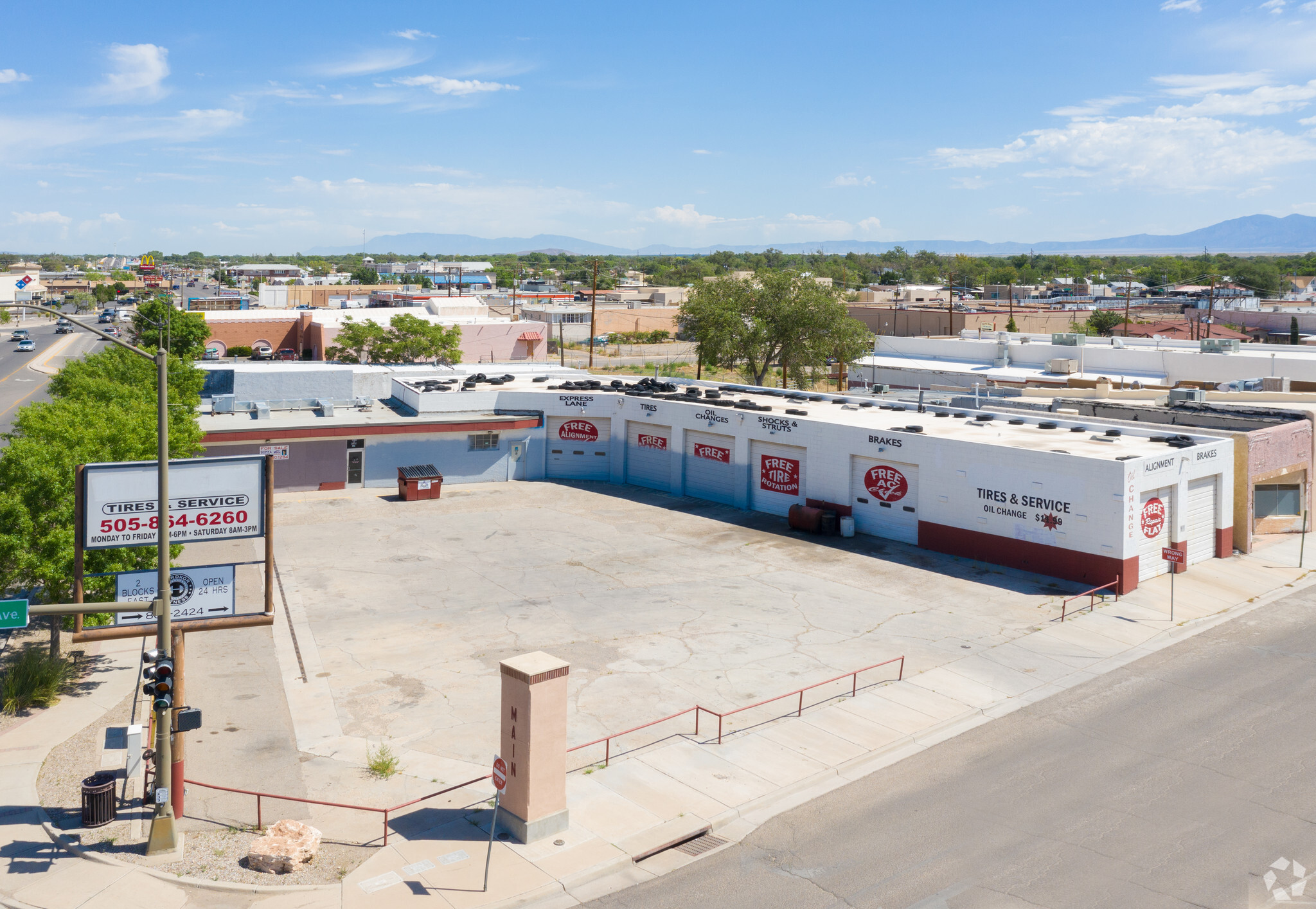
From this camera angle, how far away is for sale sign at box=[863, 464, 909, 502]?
39906mm

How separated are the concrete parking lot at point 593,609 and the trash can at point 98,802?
13.6ft

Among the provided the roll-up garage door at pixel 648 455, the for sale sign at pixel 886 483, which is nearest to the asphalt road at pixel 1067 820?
the for sale sign at pixel 886 483

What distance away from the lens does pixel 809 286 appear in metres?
73.4

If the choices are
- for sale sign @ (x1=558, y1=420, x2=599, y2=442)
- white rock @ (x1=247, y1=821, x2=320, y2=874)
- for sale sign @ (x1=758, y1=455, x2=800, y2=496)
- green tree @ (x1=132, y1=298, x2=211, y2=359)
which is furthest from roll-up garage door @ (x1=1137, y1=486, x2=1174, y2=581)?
green tree @ (x1=132, y1=298, x2=211, y2=359)

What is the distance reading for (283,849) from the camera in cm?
1644

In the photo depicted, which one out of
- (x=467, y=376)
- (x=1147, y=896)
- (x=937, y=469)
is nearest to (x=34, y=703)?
(x=1147, y=896)

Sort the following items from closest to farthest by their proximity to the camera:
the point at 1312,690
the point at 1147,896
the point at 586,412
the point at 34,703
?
the point at 1147,896, the point at 34,703, the point at 1312,690, the point at 586,412

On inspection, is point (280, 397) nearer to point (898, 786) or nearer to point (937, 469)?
point (937, 469)

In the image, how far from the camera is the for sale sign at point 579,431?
171 ft

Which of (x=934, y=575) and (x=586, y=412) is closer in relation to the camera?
(x=934, y=575)

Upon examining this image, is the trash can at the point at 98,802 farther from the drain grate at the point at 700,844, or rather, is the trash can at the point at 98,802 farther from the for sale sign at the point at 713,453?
the for sale sign at the point at 713,453

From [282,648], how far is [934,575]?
69.5ft

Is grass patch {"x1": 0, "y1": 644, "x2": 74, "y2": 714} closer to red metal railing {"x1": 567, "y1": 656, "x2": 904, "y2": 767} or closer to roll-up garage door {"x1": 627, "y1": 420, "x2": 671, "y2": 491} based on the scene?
red metal railing {"x1": 567, "y1": 656, "x2": 904, "y2": 767}

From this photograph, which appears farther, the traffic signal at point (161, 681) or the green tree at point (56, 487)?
the green tree at point (56, 487)
